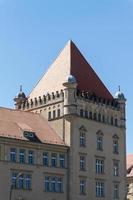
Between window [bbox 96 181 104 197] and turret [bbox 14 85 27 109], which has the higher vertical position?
turret [bbox 14 85 27 109]

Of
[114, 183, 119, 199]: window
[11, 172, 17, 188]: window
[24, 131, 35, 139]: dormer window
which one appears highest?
[24, 131, 35, 139]: dormer window

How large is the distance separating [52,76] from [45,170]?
17.0 metres

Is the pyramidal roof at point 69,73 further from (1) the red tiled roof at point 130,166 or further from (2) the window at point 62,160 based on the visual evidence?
(1) the red tiled roof at point 130,166

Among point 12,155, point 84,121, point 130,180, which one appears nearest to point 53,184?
point 12,155

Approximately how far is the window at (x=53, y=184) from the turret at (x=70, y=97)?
9061 millimetres

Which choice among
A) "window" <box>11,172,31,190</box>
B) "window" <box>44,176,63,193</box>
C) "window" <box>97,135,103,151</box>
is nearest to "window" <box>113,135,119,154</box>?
"window" <box>97,135,103,151</box>

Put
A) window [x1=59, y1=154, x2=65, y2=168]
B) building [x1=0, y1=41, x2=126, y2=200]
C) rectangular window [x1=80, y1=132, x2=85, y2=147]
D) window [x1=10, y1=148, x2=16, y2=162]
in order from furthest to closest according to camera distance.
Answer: rectangular window [x1=80, y1=132, x2=85, y2=147] < window [x1=59, y1=154, x2=65, y2=168] < building [x1=0, y1=41, x2=126, y2=200] < window [x1=10, y1=148, x2=16, y2=162]

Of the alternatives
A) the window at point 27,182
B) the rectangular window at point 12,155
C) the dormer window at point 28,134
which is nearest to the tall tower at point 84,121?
the dormer window at point 28,134

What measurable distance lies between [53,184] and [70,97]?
1236 cm

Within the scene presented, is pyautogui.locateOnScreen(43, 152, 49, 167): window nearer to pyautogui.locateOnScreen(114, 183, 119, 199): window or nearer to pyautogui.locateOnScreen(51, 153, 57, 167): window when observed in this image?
pyautogui.locateOnScreen(51, 153, 57, 167): window

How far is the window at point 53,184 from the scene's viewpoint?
7681cm

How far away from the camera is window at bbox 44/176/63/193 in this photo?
76.8 meters

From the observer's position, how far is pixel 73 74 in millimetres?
85812

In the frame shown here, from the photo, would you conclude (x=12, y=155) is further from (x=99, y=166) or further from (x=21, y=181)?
(x=99, y=166)
